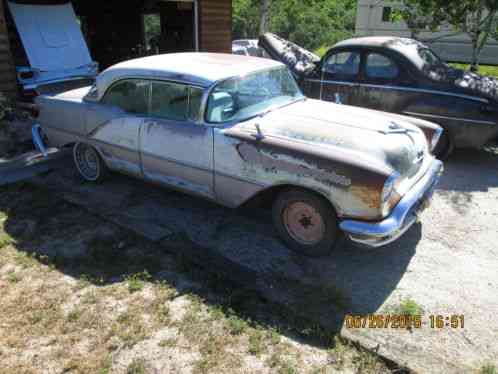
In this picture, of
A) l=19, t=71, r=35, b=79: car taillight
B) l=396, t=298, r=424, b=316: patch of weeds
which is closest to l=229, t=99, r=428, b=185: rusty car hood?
l=396, t=298, r=424, b=316: patch of weeds

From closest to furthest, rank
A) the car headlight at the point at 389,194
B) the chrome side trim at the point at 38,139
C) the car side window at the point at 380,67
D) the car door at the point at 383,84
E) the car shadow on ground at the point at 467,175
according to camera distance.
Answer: the car headlight at the point at 389,194
the car shadow on ground at the point at 467,175
the chrome side trim at the point at 38,139
the car door at the point at 383,84
the car side window at the point at 380,67

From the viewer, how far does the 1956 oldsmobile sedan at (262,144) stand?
11.1 feet

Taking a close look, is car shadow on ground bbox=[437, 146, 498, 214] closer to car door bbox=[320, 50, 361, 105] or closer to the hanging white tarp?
car door bbox=[320, 50, 361, 105]

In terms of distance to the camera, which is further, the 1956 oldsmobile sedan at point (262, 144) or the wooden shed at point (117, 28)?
the wooden shed at point (117, 28)

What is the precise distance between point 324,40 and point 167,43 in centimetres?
2081

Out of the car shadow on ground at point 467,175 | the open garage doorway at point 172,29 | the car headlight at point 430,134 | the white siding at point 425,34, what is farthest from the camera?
the white siding at point 425,34

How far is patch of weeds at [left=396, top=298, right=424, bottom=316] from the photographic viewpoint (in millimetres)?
3172

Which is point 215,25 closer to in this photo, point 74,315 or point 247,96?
point 247,96

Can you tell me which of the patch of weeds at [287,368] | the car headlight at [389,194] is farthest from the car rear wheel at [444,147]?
the patch of weeds at [287,368]

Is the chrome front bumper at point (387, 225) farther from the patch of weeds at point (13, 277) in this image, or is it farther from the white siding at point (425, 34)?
the white siding at point (425, 34)

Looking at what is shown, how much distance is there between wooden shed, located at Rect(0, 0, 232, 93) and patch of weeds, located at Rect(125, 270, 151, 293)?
20.0 ft

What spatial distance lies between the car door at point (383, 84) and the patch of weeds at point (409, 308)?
12.9 ft
